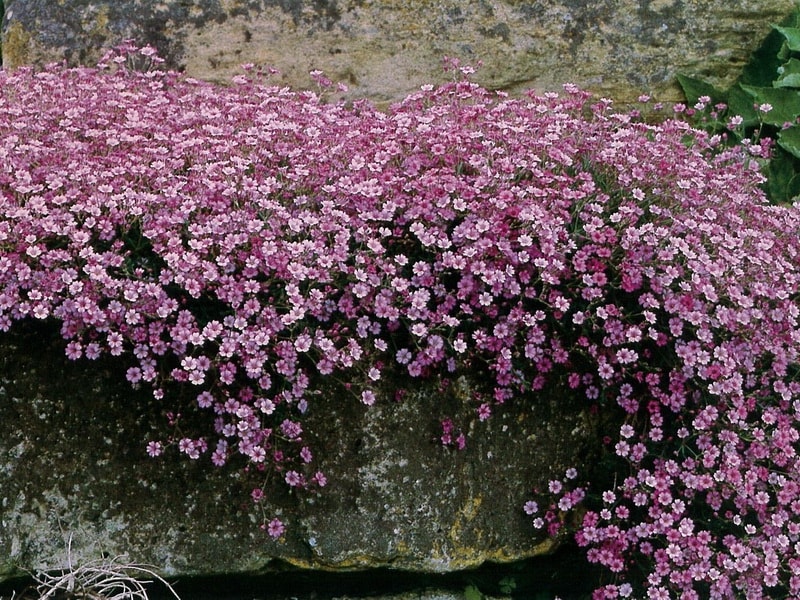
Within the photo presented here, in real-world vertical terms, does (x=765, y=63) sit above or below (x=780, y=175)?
above

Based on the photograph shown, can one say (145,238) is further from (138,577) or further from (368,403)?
(138,577)

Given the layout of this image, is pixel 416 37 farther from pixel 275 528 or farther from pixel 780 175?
pixel 275 528

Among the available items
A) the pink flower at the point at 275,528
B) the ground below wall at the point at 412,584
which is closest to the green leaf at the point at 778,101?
the ground below wall at the point at 412,584

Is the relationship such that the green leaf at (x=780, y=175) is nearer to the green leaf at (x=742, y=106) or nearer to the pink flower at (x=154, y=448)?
→ the green leaf at (x=742, y=106)

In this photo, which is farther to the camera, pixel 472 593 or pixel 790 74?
pixel 790 74

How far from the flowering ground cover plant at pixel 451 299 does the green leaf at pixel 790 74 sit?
4.85ft

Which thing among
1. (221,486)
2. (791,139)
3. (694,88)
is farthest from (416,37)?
(221,486)

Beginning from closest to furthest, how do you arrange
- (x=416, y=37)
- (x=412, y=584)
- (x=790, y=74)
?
(x=412, y=584) < (x=790, y=74) < (x=416, y=37)

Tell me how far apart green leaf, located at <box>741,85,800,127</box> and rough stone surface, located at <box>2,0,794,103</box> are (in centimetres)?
27

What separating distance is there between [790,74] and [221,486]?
3279 mm

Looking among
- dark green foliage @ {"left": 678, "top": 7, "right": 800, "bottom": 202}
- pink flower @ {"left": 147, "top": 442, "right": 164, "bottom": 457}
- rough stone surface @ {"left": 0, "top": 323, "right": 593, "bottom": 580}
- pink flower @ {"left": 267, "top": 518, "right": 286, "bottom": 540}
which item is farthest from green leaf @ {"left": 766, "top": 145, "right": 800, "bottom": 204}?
pink flower @ {"left": 147, "top": 442, "right": 164, "bottom": 457}

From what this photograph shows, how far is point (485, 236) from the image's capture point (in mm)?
2916

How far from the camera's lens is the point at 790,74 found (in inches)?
176

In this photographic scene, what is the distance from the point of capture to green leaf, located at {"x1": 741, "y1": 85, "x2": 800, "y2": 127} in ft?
14.8
